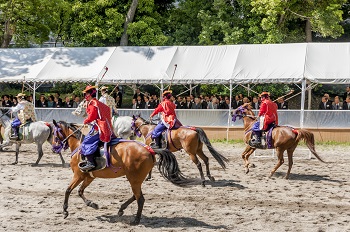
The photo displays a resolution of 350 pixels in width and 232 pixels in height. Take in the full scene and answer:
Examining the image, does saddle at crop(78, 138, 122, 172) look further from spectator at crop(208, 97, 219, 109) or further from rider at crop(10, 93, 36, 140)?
spectator at crop(208, 97, 219, 109)

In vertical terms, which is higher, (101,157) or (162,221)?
(101,157)

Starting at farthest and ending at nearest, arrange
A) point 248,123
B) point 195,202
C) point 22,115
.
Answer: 1. point 22,115
2. point 248,123
3. point 195,202

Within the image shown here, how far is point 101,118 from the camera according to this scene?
11070mm

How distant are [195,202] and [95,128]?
2.80 metres

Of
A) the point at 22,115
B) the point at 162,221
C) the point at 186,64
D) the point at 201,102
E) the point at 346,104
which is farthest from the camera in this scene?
the point at 201,102

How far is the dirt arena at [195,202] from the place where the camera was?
1064 cm

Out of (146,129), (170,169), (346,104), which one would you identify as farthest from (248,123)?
(346,104)

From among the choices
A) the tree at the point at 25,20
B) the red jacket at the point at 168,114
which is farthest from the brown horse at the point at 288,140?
the tree at the point at 25,20

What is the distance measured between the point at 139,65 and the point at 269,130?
37.0 ft

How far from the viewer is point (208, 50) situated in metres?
26.6

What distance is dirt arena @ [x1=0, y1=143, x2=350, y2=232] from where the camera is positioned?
10.6 meters

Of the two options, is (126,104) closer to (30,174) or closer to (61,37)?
(61,37)

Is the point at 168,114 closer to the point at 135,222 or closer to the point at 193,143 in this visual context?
the point at 193,143

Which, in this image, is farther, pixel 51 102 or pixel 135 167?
pixel 51 102
